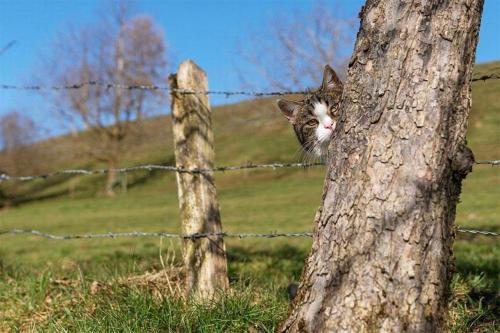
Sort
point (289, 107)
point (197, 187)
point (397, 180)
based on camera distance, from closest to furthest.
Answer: point (397, 180) < point (197, 187) < point (289, 107)

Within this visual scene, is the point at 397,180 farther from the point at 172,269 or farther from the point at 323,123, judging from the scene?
the point at 172,269

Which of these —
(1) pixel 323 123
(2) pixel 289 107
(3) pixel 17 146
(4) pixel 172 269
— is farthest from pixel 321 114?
(3) pixel 17 146

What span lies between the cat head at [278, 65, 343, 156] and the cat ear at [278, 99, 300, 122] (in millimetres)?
80

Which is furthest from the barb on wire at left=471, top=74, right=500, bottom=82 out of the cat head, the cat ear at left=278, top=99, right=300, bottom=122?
the cat ear at left=278, top=99, right=300, bottom=122

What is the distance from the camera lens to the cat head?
4.61 metres

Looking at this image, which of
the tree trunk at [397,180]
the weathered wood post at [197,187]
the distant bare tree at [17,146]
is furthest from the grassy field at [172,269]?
the distant bare tree at [17,146]

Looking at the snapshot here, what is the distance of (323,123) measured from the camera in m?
4.66

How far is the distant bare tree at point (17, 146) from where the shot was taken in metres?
46.9

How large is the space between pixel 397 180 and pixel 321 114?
217 centimetres

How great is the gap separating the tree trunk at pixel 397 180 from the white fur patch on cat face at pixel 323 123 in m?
1.80

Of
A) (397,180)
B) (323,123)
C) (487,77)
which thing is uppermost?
(487,77)

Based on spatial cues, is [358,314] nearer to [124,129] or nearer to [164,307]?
[164,307]

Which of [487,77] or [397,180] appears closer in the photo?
[397,180]

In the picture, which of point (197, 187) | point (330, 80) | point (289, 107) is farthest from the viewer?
point (289, 107)
